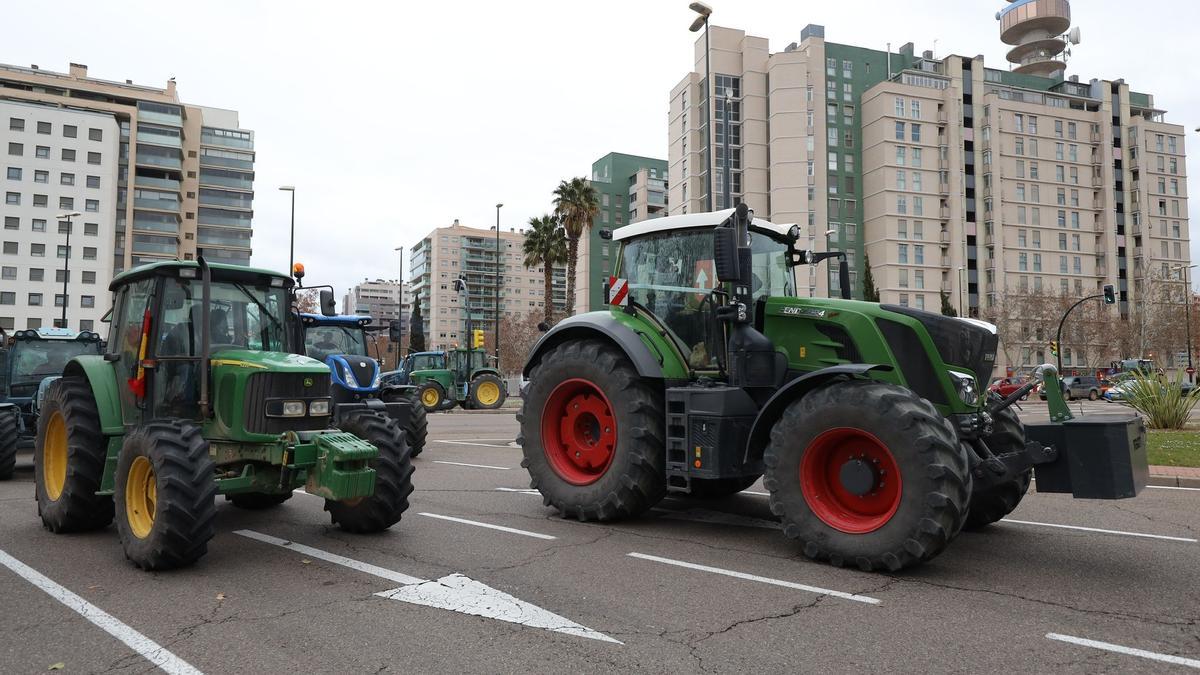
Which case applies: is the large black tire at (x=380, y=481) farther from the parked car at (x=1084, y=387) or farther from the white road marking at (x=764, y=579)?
the parked car at (x=1084, y=387)

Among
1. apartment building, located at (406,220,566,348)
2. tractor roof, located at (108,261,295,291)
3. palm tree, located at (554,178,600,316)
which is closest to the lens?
tractor roof, located at (108,261,295,291)

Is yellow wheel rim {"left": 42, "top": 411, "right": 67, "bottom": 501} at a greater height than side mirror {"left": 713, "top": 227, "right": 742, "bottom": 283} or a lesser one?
lesser

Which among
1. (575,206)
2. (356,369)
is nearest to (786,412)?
(356,369)

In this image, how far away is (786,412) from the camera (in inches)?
231

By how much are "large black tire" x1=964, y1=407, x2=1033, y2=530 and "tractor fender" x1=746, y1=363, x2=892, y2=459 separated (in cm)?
115

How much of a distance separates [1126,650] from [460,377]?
1032 inches

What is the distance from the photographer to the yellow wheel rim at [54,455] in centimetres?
723

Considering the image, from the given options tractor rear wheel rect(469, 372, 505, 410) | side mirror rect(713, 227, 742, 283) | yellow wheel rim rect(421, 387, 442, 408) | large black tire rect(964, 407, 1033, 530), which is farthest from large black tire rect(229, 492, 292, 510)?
tractor rear wheel rect(469, 372, 505, 410)

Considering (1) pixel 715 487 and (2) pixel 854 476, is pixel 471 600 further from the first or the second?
(1) pixel 715 487

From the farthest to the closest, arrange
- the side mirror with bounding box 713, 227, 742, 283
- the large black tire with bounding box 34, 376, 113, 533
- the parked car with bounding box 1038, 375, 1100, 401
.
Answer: the parked car with bounding box 1038, 375, 1100, 401, the large black tire with bounding box 34, 376, 113, 533, the side mirror with bounding box 713, 227, 742, 283

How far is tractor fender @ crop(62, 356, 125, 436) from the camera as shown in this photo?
6.62 meters

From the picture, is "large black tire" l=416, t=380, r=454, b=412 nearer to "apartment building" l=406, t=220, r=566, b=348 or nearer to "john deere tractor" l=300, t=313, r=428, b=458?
"john deere tractor" l=300, t=313, r=428, b=458

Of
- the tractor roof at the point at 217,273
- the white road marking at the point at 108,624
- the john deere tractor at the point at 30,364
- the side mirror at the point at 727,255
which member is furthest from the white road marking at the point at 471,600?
the john deere tractor at the point at 30,364

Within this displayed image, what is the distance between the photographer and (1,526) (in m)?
7.29
